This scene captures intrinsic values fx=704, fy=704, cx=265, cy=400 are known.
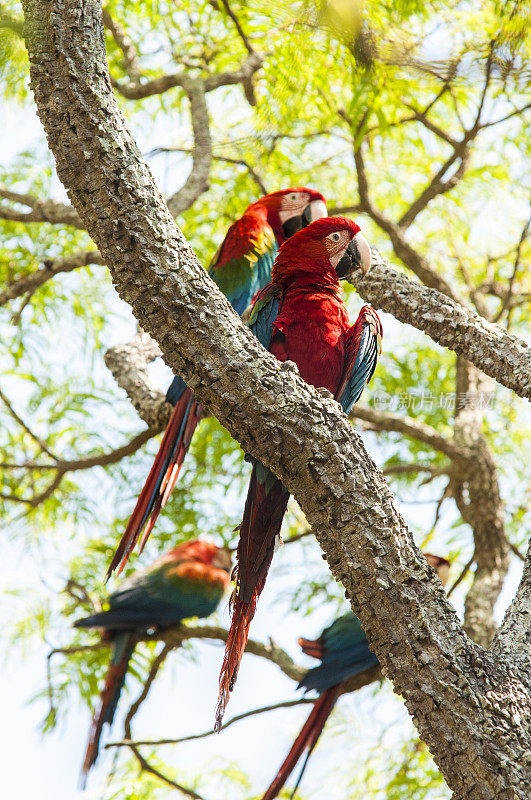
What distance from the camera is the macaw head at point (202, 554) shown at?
113 inches

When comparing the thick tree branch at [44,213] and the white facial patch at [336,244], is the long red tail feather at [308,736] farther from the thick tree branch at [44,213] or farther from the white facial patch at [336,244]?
the thick tree branch at [44,213]

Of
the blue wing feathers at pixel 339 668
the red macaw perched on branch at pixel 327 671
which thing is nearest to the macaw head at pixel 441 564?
the red macaw perched on branch at pixel 327 671

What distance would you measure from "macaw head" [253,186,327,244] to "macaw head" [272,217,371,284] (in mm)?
732

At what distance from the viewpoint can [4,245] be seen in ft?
9.51

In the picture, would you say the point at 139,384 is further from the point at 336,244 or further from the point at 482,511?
the point at 482,511

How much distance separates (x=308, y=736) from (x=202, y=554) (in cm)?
86

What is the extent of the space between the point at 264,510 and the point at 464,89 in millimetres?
2045

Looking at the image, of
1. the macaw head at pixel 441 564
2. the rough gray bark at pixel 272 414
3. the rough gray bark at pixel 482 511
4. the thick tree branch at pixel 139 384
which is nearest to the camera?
the rough gray bark at pixel 272 414

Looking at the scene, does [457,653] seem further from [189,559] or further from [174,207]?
[189,559]

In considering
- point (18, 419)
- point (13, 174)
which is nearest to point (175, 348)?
point (18, 419)

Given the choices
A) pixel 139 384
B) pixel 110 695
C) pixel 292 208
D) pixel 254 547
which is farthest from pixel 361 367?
pixel 110 695

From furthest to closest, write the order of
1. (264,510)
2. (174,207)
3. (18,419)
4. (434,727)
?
1. (18,419)
2. (174,207)
3. (264,510)
4. (434,727)

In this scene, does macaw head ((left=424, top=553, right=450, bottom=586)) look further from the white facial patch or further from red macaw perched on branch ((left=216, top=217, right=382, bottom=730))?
the white facial patch

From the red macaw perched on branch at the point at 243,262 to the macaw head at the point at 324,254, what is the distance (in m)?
0.52
